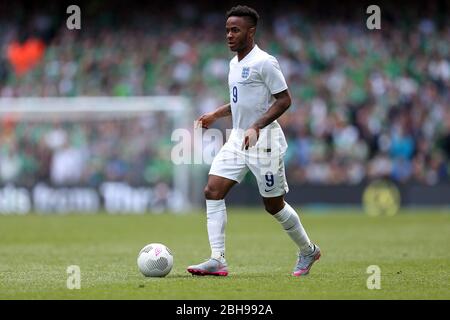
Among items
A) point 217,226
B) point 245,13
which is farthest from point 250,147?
point 245,13

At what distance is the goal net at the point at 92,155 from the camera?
2642 cm

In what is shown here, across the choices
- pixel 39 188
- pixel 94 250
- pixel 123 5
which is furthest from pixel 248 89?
pixel 123 5

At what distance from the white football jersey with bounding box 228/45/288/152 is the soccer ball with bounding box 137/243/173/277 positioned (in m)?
1.40

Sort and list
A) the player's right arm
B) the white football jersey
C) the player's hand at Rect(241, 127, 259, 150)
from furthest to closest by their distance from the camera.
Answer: the player's right arm → the white football jersey → the player's hand at Rect(241, 127, 259, 150)

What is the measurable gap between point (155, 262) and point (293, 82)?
1908 cm

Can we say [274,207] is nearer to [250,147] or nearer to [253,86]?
[250,147]

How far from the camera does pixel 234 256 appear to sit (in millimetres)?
12391

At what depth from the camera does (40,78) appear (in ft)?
97.3

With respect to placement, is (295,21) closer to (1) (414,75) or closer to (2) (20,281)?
(1) (414,75)

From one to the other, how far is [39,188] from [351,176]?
8729mm

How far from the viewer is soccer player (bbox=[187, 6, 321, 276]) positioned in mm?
9328

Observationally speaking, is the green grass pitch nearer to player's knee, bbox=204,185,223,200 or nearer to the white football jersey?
player's knee, bbox=204,185,223,200

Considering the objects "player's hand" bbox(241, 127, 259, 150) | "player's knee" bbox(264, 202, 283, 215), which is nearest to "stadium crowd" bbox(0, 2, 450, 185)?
"player's knee" bbox(264, 202, 283, 215)
